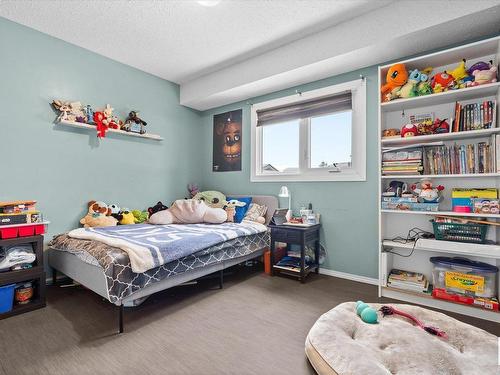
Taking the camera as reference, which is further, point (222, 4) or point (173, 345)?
point (222, 4)

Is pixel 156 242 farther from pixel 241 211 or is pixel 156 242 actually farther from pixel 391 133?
pixel 391 133

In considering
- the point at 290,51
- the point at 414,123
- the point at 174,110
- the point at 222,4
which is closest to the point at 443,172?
the point at 414,123

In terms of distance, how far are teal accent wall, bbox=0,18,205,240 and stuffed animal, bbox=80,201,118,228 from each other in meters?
0.14

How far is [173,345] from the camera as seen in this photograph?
1650 mm

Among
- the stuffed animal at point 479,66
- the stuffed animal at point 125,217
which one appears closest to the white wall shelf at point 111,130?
the stuffed animal at point 125,217

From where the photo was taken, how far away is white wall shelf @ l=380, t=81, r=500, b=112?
2.07 metres

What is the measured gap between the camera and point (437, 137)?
224 cm

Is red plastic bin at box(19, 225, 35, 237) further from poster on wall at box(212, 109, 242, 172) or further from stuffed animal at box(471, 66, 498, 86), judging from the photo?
stuffed animal at box(471, 66, 498, 86)

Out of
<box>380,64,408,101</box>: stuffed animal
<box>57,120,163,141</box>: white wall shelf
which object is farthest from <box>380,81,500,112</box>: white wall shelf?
<box>57,120,163,141</box>: white wall shelf

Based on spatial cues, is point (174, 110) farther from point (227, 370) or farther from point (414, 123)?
point (227, 370)

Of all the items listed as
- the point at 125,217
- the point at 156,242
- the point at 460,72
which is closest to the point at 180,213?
the point at 125,217

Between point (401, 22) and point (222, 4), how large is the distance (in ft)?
5.16

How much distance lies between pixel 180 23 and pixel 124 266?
231 centimetres

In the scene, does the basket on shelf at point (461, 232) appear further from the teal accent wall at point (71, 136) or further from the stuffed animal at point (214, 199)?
the teal accent wall at point (71, 136)
